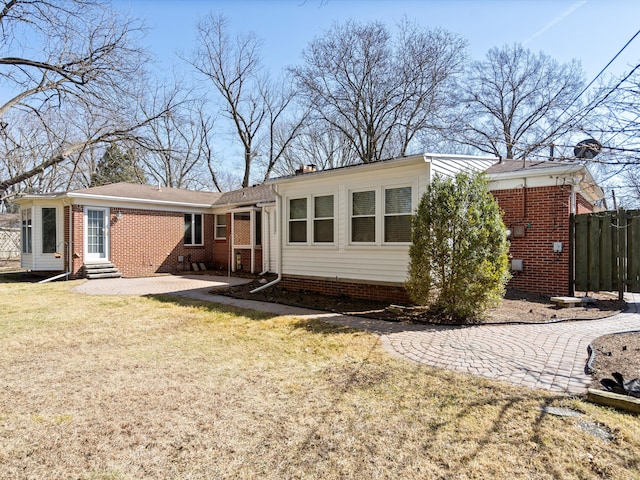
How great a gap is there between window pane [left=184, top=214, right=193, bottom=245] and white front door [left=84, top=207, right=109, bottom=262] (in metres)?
3.22

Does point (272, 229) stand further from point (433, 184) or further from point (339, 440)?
point (339, 440)

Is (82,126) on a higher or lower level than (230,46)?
lower

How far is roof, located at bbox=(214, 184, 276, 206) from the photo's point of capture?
15.4 m

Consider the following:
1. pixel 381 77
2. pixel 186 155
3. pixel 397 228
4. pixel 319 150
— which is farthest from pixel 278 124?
pixel 397 228

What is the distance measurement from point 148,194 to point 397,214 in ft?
38.5

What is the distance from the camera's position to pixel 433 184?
6.96 metres

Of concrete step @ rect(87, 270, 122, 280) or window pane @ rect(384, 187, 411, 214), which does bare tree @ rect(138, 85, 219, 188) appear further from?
window pane @ rect(384, 187, 411, 214)

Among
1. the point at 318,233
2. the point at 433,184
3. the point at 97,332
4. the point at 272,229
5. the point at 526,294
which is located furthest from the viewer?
the point at 272,229

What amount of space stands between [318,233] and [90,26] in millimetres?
9748

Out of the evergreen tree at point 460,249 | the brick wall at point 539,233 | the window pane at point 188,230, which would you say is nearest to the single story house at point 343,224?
the brick wall at point 539,233

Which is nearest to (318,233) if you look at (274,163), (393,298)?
(393,298)

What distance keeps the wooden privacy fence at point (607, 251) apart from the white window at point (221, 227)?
13.3m

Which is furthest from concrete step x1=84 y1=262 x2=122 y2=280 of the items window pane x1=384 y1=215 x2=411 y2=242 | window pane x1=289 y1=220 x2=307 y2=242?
window pane x1=384 y1=215 x2=411 y2=242

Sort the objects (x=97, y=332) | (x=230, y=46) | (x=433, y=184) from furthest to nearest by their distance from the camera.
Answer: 1. (x=230, y=46)
2. (x=433, y=184)
3. (x=97, y=332)
